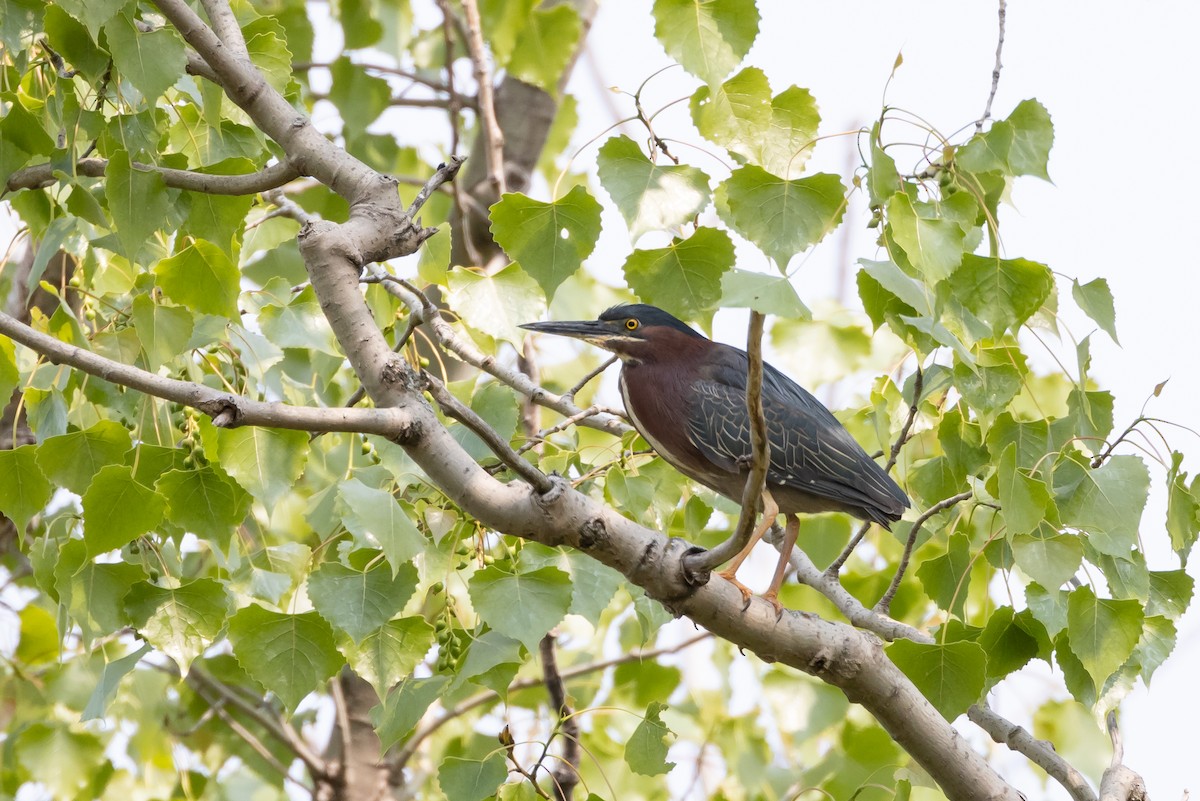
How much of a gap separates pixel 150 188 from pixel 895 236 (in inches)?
58.0

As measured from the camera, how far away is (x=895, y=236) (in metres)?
2.22

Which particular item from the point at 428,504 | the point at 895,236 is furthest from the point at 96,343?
the point at 895,236

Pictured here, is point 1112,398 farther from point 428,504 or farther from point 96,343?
point 96,343

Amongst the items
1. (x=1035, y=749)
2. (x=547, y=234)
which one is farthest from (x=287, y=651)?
(x=1035, y=749)

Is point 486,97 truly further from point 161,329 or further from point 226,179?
point 161,329

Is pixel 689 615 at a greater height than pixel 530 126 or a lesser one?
lesser

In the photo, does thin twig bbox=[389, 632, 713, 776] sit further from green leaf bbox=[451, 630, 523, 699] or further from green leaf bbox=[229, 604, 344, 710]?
green leaf bbox=[229, 604, 344, 710]

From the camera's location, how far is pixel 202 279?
2471 millimetres

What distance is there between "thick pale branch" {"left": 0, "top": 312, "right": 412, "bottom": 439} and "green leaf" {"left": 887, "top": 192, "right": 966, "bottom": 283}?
100 cm

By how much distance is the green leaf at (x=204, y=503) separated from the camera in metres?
2.48

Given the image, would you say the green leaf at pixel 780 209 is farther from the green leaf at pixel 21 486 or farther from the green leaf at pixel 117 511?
the green leaf at pixel 21 486

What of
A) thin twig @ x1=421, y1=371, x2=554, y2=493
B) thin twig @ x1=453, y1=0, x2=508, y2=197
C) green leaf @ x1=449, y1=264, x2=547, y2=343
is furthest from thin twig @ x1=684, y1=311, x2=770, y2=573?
thin twig @ x1=453, y1=0, x2=508, y2=197

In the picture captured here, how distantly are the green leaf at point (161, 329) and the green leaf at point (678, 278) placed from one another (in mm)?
934

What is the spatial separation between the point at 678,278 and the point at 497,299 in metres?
0.49
